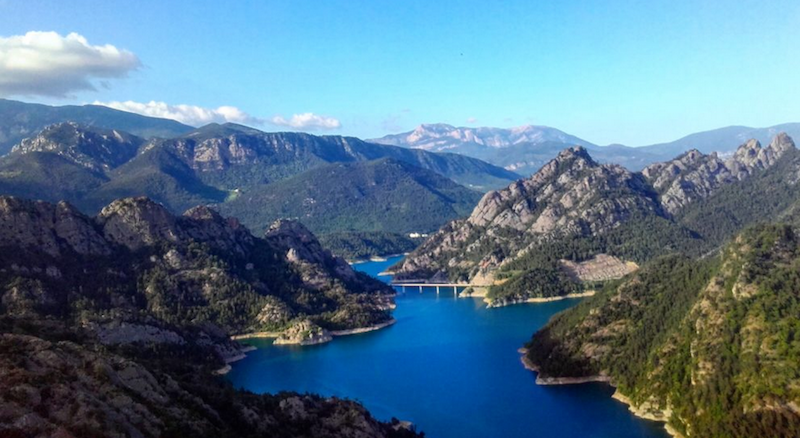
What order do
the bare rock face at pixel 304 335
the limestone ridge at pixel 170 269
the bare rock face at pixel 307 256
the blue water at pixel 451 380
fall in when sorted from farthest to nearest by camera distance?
the bare rock face at pixel 307 256, the bare rock face at pixel 304 335, the limestone ridge at pixel 170 269, the blue water at pixel 451 380

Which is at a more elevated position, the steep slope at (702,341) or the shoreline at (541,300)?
the steep slope at (702,341)

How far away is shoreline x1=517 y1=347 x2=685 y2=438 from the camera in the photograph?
80688 millimetres

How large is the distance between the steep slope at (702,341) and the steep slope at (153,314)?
1285 inches

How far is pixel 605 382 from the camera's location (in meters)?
97.1

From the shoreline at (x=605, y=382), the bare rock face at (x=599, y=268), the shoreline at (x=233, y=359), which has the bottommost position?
the shoreline at (x=233, y=359)

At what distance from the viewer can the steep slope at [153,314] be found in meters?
46.8

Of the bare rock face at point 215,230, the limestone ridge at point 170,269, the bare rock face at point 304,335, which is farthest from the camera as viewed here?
the bare rock face at point 215,230

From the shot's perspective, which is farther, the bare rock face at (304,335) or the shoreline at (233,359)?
the bare rock face at (304,335)

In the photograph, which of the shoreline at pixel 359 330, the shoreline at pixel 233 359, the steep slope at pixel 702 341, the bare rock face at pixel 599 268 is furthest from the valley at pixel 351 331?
the bare rock face at pixel 599 268

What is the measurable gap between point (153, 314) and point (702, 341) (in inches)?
3506

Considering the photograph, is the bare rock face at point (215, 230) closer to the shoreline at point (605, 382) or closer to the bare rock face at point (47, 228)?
the bare rock face at point (47, 228)

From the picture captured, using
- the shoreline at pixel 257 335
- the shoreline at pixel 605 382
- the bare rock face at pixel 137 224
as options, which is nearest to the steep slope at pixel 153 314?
the bare rock face at pixel 137 224

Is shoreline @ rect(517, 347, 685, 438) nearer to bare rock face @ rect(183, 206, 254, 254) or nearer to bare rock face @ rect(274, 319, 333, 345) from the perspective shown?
bare rock face @ rect(274, 319, 333, 345)

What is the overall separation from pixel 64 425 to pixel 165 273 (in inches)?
4204
